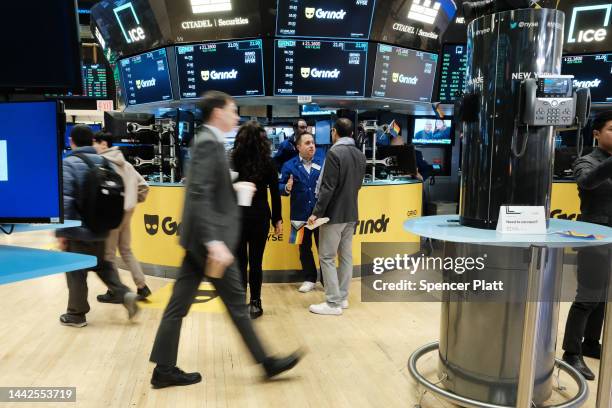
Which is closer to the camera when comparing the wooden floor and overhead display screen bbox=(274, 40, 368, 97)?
the wooden floor

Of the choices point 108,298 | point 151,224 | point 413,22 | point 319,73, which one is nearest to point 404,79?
point 413,22

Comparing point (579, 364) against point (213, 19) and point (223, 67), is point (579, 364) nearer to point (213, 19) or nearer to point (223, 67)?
point (223, 67)

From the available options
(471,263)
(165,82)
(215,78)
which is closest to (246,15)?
(215,78)

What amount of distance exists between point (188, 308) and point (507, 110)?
1.91 metres

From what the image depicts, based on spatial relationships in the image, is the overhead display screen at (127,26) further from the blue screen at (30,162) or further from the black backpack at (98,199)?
the blue screen at (30,162)

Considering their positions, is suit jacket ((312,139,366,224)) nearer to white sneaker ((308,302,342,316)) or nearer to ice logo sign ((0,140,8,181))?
white sneaker ((308,302,342,316))

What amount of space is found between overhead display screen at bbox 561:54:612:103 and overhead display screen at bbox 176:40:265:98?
3.81 metres

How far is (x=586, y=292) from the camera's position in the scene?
289 centimetres

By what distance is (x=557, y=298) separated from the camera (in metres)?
2.37

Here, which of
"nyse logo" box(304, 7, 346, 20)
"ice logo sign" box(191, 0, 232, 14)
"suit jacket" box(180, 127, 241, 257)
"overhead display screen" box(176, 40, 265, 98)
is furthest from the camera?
"overhead display screen" box(176, 40, 265, 98)

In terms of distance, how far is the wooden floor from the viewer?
2.52m

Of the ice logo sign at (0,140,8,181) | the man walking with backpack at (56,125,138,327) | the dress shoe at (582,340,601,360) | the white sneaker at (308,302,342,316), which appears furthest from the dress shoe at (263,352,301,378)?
the dress shoe at (582,340,601,360)

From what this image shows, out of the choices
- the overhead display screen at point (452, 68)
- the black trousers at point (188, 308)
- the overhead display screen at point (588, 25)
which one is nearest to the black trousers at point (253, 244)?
the black trousers at point (188, 308)

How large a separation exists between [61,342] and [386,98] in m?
4.08
